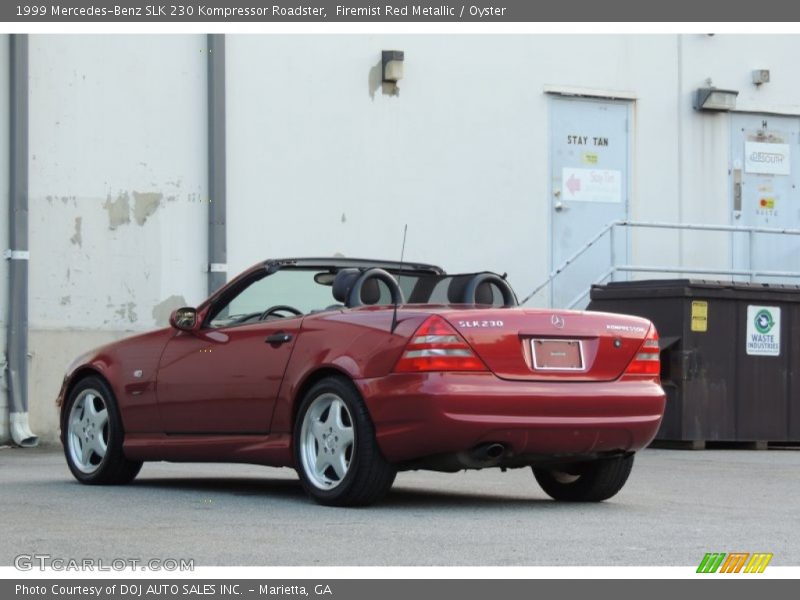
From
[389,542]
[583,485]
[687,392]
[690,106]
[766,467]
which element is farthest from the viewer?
[690,106]

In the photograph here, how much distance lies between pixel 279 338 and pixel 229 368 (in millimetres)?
488

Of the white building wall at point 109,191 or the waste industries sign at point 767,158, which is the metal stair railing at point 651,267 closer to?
the waste industries sign at point 767,158

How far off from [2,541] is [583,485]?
11.7ft

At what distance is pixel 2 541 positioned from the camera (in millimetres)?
7090

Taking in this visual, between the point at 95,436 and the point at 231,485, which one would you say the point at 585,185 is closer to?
the point at 231,485

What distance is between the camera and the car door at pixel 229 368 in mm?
9164

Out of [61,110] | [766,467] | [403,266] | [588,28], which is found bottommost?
[766,467]

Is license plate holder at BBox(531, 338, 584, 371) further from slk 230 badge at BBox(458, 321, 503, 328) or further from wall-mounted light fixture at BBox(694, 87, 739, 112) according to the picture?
wall-mounted light fixture at BBox(694, 87, 739, 112)

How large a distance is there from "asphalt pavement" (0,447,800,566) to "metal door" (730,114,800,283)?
9511mm

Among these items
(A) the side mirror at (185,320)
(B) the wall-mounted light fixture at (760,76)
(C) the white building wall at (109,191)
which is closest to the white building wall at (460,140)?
(B) the wall-mounted light fixture at (760,76)

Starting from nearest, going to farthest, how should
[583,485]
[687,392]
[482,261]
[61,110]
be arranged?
[583,485]
[687,392]
[61,110]
[482,261]
